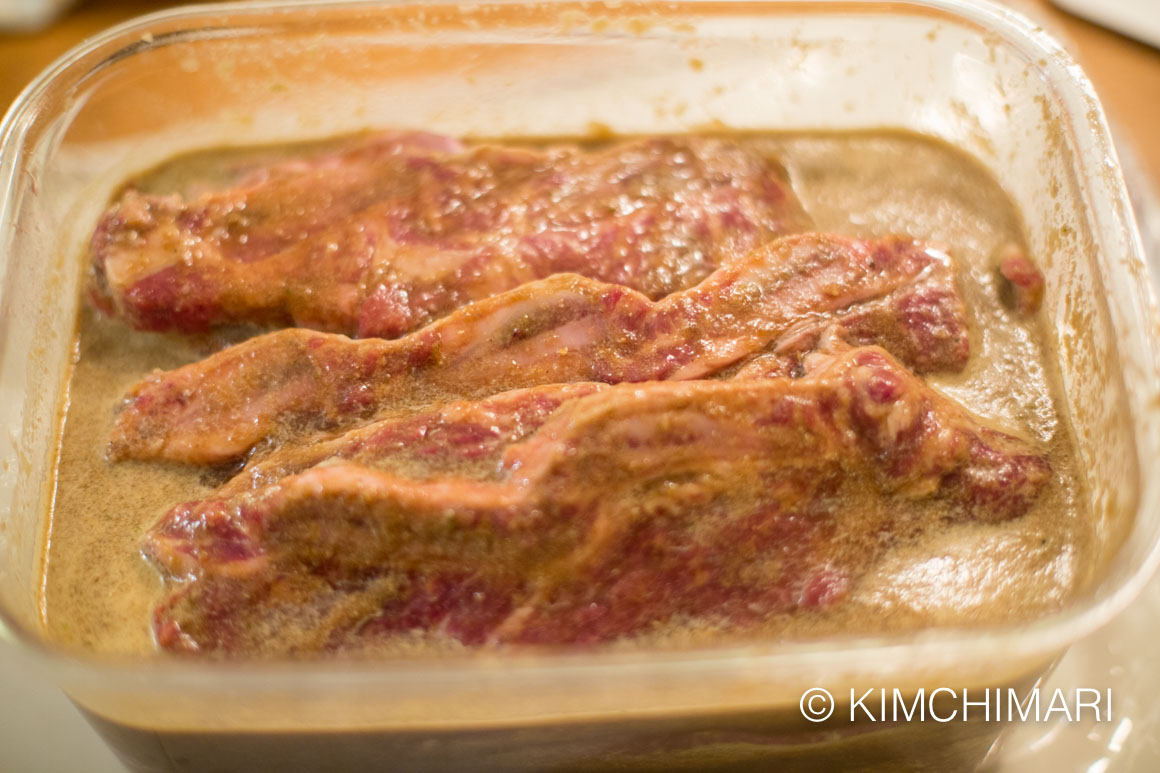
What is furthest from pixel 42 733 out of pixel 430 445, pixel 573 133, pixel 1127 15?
pixel 1127 15

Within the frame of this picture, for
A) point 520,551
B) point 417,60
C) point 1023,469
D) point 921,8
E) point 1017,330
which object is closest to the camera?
point 520,551

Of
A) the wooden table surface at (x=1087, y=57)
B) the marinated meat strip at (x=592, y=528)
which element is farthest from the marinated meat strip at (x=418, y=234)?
the wooden table surface at (x=1087, y=57)

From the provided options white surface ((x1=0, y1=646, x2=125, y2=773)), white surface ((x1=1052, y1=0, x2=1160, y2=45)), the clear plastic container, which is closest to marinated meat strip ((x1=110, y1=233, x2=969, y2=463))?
the clear plastic container

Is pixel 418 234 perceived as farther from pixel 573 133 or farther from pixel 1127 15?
pixel 1127 15

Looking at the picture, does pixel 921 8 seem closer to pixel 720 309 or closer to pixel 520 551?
pixel 720 309

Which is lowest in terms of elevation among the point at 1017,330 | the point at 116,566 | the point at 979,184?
the point at 116,566

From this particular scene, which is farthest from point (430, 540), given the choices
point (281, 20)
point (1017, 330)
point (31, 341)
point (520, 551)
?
point (281, 20)
